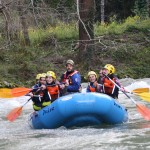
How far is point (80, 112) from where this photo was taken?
24.6ft

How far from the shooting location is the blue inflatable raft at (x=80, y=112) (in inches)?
294

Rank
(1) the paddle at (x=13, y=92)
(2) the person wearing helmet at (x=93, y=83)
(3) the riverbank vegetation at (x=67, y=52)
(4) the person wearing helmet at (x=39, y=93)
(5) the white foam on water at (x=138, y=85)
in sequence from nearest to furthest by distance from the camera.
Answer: (4) the person wearing helmet at (x=39, y=93), (2) the person wearing helmet at (x=93, y=83), (1) the paddle at (x=13, y=92), (5) the white foam on water at (x=138, y=85), (3) the riverbank vegetation at (x=67, y=52)

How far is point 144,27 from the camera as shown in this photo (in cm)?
2019

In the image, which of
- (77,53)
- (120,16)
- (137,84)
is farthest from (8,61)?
(120,16)

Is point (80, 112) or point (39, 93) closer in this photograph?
point (80, 112)

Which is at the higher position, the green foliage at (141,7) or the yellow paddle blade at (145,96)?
the yellow paddle blade at (145,96)

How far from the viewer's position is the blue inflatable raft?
7.46m

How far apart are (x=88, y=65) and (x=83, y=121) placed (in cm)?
850

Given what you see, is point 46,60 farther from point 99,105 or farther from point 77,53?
point 99,105

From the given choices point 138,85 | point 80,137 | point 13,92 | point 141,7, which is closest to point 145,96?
point 80,137

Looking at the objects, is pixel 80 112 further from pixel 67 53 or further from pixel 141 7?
pixel 141 7

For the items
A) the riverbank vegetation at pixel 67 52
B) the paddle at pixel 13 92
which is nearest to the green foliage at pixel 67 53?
the riverbank vegetation at pixel 67 52

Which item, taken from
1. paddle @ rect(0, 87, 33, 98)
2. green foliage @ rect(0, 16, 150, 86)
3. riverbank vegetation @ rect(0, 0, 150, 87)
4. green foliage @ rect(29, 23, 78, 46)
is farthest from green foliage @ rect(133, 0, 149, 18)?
paddle @ rect(0, 87, 33, 98)

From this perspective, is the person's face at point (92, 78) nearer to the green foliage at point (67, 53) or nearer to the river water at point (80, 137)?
the river water at point (80, 137)
